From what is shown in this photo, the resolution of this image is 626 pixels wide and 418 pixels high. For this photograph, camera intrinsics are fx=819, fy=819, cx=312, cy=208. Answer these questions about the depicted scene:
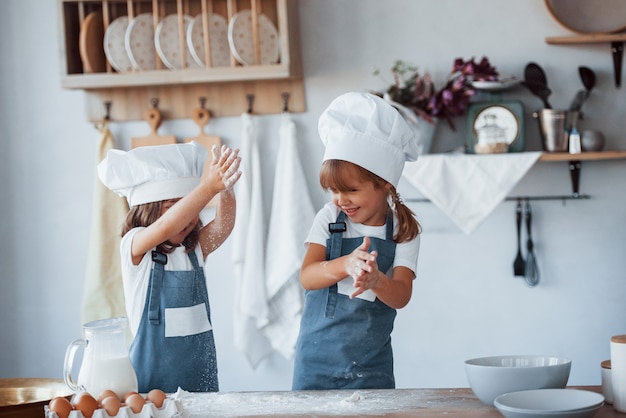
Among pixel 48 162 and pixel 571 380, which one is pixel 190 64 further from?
pixel 571 380

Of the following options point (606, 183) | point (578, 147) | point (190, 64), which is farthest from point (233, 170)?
point (606, 183)

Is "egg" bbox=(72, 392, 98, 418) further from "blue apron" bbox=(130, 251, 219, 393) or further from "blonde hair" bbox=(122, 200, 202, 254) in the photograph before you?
"blonde hair" bbox=(122, 200, 202, 254)

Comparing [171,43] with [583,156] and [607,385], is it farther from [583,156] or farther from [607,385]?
[607,385]

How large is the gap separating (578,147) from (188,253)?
4.41ft

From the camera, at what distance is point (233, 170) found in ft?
5.14

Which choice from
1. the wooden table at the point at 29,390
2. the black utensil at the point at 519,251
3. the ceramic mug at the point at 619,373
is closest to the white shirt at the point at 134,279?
the wooden table at the point at 29,390

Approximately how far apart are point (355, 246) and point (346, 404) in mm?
503

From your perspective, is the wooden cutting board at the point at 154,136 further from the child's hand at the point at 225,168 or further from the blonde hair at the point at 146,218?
the child's hand at the point at 225,168

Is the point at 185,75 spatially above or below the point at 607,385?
above

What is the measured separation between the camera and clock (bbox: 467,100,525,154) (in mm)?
2576

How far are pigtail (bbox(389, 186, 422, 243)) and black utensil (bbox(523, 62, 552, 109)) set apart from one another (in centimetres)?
104

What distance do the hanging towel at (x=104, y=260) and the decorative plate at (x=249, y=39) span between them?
61 centimetres

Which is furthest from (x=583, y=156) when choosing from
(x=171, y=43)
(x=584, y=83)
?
(x=171, y=43)

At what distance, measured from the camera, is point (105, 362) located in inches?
52.7
